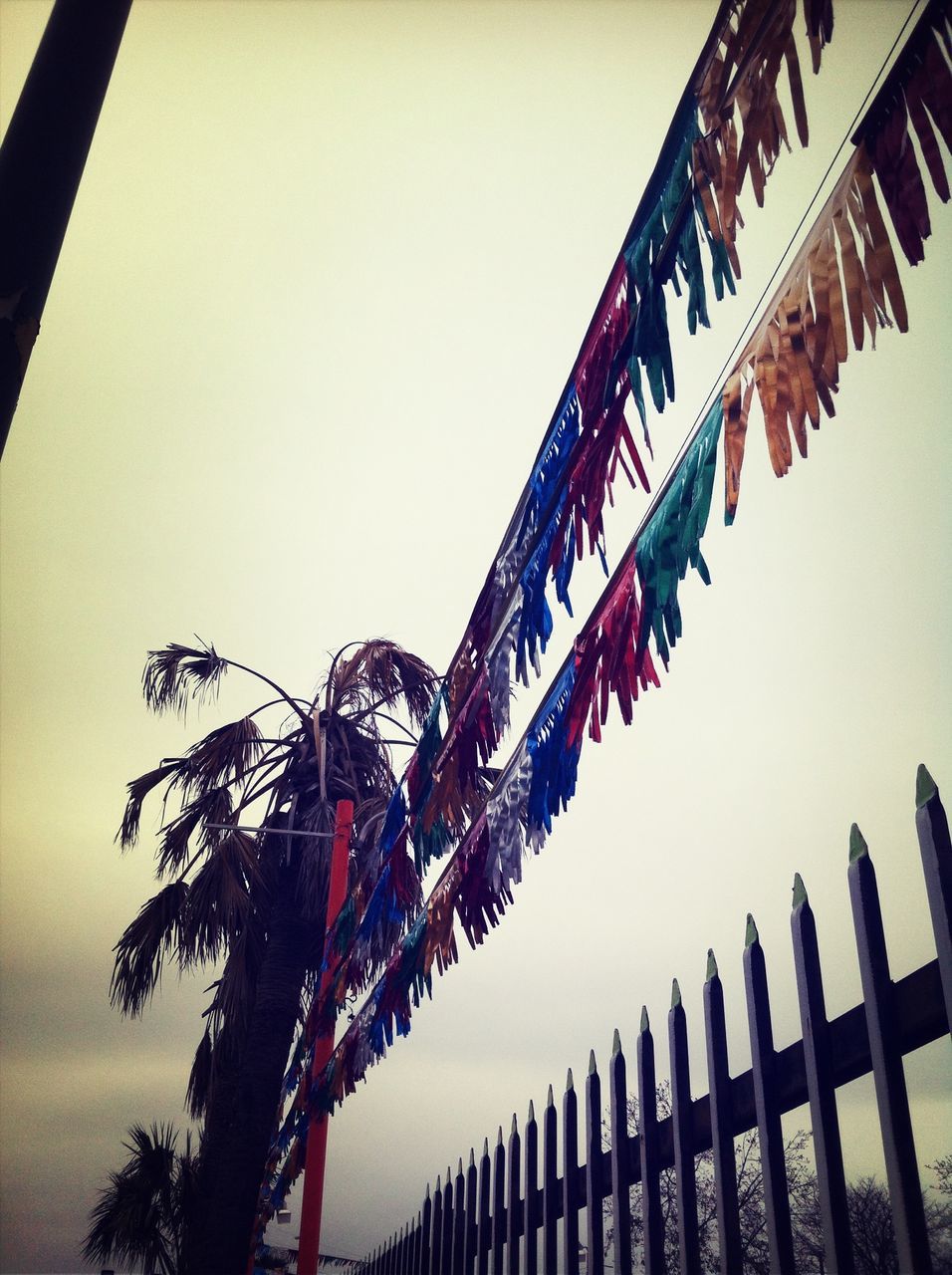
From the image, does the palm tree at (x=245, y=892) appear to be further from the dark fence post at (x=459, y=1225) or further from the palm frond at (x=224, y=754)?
the dark fence post at (x=459, y=1225)

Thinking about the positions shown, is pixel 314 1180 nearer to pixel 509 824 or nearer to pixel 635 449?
pixel 509 824

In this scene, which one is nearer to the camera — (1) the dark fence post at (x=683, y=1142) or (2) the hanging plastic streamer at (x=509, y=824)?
(1) the dark fence post at (x=683, y=1142)

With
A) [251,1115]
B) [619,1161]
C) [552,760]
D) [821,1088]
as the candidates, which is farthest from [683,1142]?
[251,1115]

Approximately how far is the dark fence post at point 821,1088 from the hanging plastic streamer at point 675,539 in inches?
23.8

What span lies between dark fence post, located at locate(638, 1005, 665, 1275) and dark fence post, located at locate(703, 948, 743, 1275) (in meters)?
0.36

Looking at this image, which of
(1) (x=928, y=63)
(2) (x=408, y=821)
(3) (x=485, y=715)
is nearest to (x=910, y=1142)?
(1) (x=928, y=63)

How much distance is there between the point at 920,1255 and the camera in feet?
5.13

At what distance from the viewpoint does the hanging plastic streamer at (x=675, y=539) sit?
1885 mm

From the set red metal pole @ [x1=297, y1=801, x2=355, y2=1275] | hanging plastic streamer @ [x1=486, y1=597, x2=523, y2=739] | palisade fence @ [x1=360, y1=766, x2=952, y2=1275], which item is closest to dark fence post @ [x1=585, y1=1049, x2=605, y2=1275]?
palisade fence @ [x1=360, y1=766, x2=952, y2=1275]

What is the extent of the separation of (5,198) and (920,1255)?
7.45ft

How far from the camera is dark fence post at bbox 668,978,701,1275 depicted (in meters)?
2.35

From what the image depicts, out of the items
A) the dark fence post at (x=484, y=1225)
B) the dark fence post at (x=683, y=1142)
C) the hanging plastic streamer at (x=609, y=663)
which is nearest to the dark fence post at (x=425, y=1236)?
the dark fence post at (x=484, y=1225)

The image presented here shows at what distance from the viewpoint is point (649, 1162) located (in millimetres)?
2615

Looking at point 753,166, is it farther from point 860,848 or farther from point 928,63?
point 860,848
